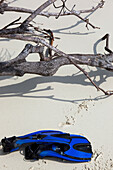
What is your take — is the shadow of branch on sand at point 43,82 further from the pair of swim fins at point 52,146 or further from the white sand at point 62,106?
the pair of swim fins at point 52,146

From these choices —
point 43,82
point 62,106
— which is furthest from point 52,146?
point 43,82

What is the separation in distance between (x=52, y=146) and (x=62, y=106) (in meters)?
0.44

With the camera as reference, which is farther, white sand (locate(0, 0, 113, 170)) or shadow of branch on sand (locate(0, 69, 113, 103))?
shadow of branch on sand (locate(0, 69, 113, 103))

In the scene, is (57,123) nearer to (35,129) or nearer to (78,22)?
(35,129)

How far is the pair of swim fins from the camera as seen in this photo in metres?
1.79

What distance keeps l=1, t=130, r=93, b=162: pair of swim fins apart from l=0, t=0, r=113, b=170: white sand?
53mm

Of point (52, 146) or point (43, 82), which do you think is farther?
point (43, 82)

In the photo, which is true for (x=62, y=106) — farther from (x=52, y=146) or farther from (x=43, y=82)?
(x=52, y=146)

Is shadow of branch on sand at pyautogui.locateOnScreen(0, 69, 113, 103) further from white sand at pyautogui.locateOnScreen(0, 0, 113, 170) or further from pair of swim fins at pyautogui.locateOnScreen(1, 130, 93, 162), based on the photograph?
pair of swim fins at pyautogui.locateOnScreen(1, 130, 93, 162)

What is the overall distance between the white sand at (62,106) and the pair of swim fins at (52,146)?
0.05 metres

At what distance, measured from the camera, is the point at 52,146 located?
183cm

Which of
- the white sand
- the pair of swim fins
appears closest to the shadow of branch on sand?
the white sand

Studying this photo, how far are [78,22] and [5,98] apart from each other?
1318mm

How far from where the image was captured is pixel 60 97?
88.0 inches
